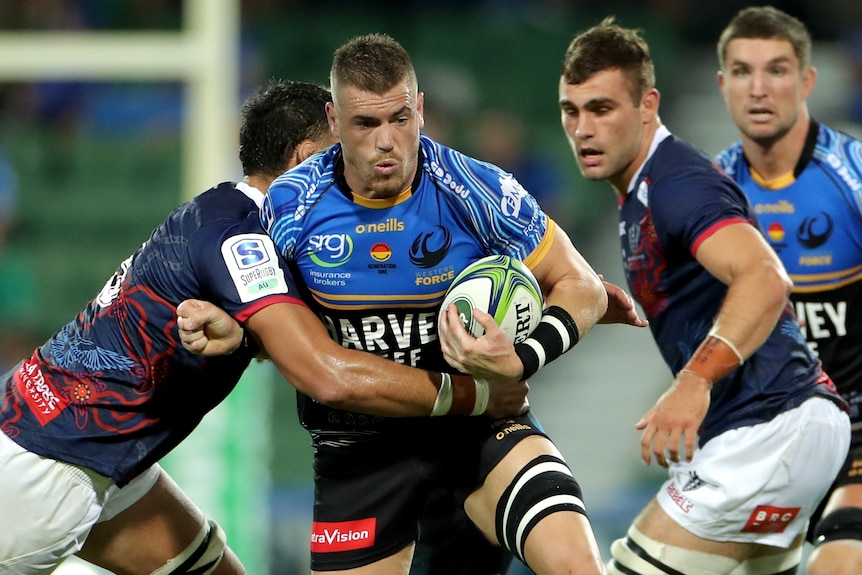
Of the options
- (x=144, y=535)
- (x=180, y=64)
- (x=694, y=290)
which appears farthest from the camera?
(x=180, y=64)

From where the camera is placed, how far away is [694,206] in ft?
14.2

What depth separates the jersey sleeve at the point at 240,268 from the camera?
13.2ft

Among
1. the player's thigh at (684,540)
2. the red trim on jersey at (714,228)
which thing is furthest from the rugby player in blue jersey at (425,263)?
the player's thigh at (684,540)

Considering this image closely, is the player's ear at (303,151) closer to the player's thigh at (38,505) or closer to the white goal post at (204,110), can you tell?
the player's thigh at (38,505)

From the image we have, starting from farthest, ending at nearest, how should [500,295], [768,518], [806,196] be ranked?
[806,196] → [768,518] → [500,295]

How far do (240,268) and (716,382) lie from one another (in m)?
1.58

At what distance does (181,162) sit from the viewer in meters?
10.1

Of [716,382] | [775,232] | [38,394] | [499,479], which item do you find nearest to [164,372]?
[38,394]

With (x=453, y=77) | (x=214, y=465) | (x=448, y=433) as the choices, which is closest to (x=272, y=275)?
(x=448, y=433)

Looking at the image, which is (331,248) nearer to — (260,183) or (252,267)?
(252,267)

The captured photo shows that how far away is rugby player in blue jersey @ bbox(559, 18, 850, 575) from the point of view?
4383mm

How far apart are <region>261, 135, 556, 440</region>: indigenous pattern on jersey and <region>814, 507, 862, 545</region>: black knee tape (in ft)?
5.29

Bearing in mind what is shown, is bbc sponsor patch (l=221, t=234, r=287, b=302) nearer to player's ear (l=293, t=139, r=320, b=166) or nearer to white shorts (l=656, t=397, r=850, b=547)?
player's ear (l=293, t=139, r=320, b=166)

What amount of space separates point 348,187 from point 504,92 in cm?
761
